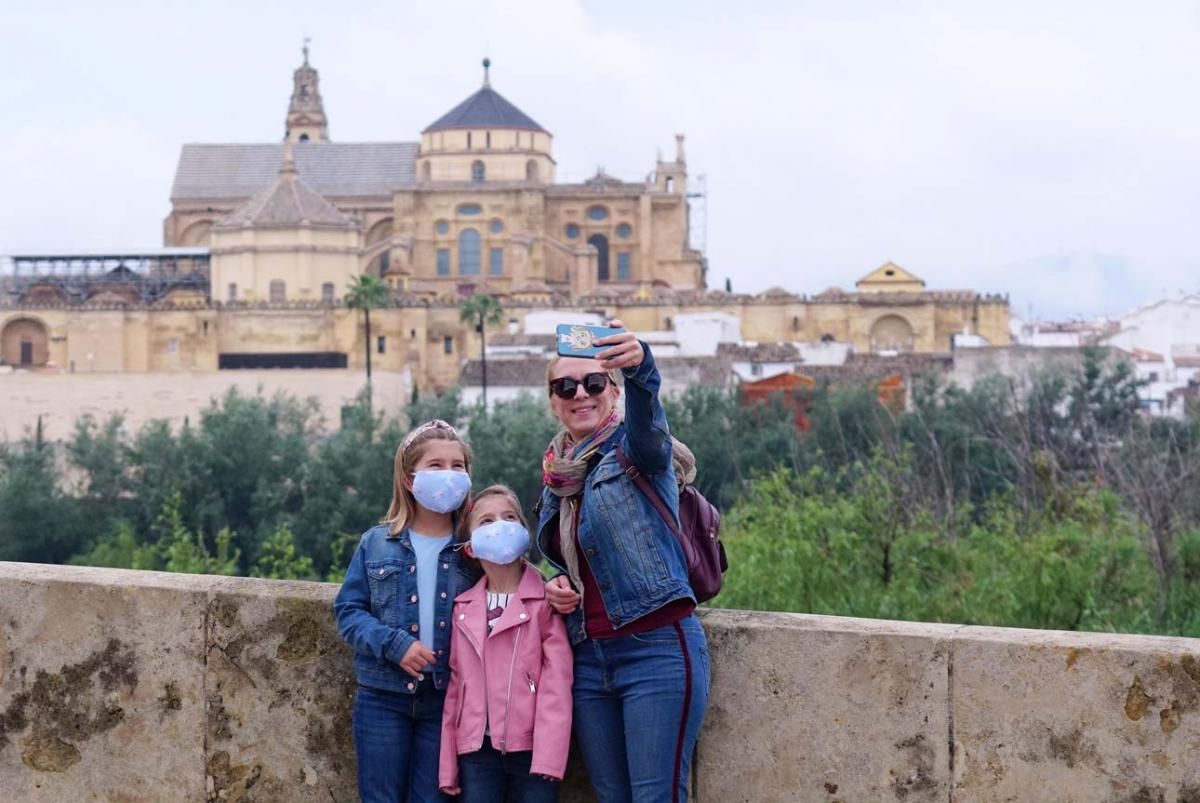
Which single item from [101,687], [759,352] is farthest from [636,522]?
[759,352]

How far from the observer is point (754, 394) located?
41688 millimetres

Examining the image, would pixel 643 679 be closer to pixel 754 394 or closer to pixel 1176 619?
pixel 1176 619

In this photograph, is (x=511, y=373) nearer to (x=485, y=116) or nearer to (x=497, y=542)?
(x=485, y=116)

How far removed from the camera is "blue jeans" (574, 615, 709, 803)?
3584 millimetres

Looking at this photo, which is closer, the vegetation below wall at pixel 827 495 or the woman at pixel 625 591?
the woman at pixel 625 591

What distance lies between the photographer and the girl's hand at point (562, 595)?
12.0ft

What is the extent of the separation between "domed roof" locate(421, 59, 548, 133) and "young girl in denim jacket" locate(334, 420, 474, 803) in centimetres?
6532

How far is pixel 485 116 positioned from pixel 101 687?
65584mm

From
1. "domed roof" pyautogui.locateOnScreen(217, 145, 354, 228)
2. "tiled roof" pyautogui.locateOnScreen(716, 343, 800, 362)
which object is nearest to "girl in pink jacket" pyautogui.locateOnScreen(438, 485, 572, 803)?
"tiled roof" pyautogui.locateOnScreen(716, 343, 800, 362)

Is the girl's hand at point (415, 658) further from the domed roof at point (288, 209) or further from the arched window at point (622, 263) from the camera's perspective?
Result: the arched window at point (622, 263)

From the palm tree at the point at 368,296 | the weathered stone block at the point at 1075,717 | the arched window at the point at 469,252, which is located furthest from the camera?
the arched window at the point at 469,252

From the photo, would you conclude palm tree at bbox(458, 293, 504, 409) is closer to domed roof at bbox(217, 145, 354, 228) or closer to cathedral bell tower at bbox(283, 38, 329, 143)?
domed roof at bbox(217, 145, 354, 228)

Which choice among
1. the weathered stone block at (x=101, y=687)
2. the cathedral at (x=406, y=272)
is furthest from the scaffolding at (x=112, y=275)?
the weathered stone block at (x=101, y=687)

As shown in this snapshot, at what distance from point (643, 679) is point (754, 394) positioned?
38.3 metres
